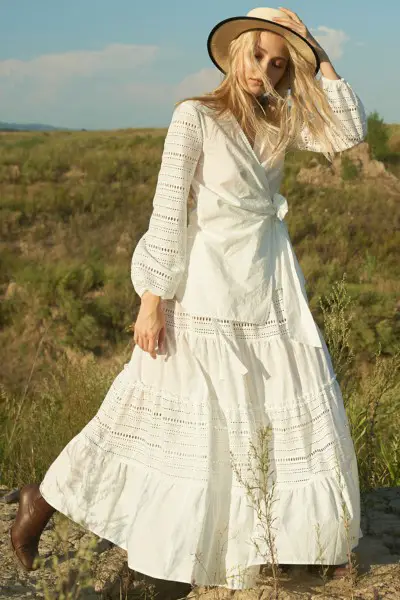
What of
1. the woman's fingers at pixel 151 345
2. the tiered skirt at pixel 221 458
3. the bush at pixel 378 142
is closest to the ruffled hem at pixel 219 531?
the tiered skirt at pixel 221 458

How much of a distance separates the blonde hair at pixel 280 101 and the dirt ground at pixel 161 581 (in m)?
1.51

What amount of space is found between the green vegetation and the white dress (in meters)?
0.88

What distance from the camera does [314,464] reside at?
2723 millimetres

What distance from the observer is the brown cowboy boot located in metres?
3.03

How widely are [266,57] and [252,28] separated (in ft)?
0.36

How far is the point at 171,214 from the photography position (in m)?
2.72

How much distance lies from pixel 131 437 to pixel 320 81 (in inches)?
58.5

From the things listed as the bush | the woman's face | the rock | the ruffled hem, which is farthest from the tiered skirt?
the bush

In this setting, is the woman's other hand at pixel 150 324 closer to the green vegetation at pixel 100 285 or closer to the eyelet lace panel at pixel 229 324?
the eyelet lace panel at pixel 229 324

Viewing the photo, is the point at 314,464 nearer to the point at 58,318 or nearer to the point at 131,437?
the point at 131,437

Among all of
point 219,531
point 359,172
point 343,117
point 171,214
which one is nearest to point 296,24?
point 343,117

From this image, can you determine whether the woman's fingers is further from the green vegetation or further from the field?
the green vegetation

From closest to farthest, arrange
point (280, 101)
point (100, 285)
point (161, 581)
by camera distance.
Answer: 1. point (280, 101)
2. point (161, 581)
3. point (100, 285)

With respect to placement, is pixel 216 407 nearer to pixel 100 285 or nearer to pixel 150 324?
pixel 150 324
